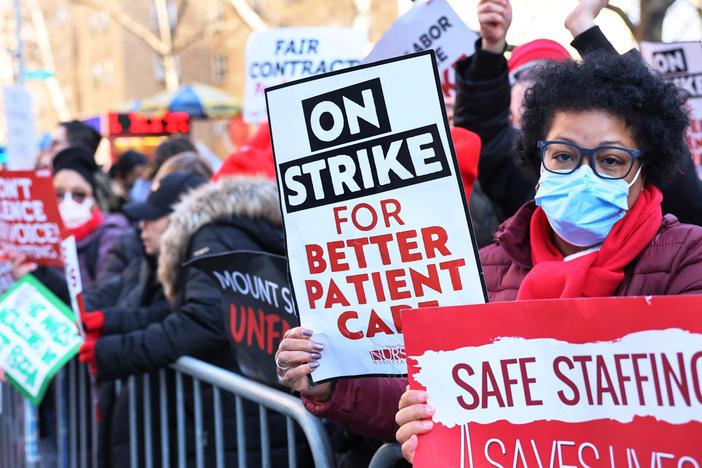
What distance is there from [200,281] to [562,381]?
2297mm

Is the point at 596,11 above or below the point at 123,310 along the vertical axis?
above

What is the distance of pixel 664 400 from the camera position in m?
1.82

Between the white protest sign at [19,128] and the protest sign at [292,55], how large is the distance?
197 cm

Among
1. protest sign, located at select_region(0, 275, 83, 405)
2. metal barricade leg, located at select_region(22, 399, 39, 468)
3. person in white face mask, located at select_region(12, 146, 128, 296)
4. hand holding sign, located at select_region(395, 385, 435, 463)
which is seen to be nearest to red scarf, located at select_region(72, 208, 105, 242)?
person in white face mask, located at select_region(12, 146, 128, 296)

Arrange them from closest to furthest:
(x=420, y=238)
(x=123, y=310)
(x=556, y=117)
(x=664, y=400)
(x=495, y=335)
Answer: (x=664, y=400) → (x=495, y=335) → (x=420, y=238) → (x=556, y=117) → (x=123, y=310)

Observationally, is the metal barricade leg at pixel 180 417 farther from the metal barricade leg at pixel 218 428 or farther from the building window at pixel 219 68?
the building window at pixel 219 68

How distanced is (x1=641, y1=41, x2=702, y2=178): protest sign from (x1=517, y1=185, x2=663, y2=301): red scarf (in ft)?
8.53

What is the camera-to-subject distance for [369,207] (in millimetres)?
2354

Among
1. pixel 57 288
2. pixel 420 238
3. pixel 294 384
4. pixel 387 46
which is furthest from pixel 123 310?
pixel 420 238

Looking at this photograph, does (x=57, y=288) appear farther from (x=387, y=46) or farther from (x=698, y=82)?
(x=698, y=82)

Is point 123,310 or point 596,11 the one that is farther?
point 123,310

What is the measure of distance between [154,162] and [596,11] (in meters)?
4.50

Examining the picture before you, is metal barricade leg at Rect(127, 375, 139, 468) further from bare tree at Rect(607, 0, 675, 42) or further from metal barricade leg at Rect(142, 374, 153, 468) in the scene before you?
bare tree at Rect(607, 0, 675, 42)

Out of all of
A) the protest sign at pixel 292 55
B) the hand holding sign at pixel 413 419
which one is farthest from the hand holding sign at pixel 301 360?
the protest sign at pixel 292 55
